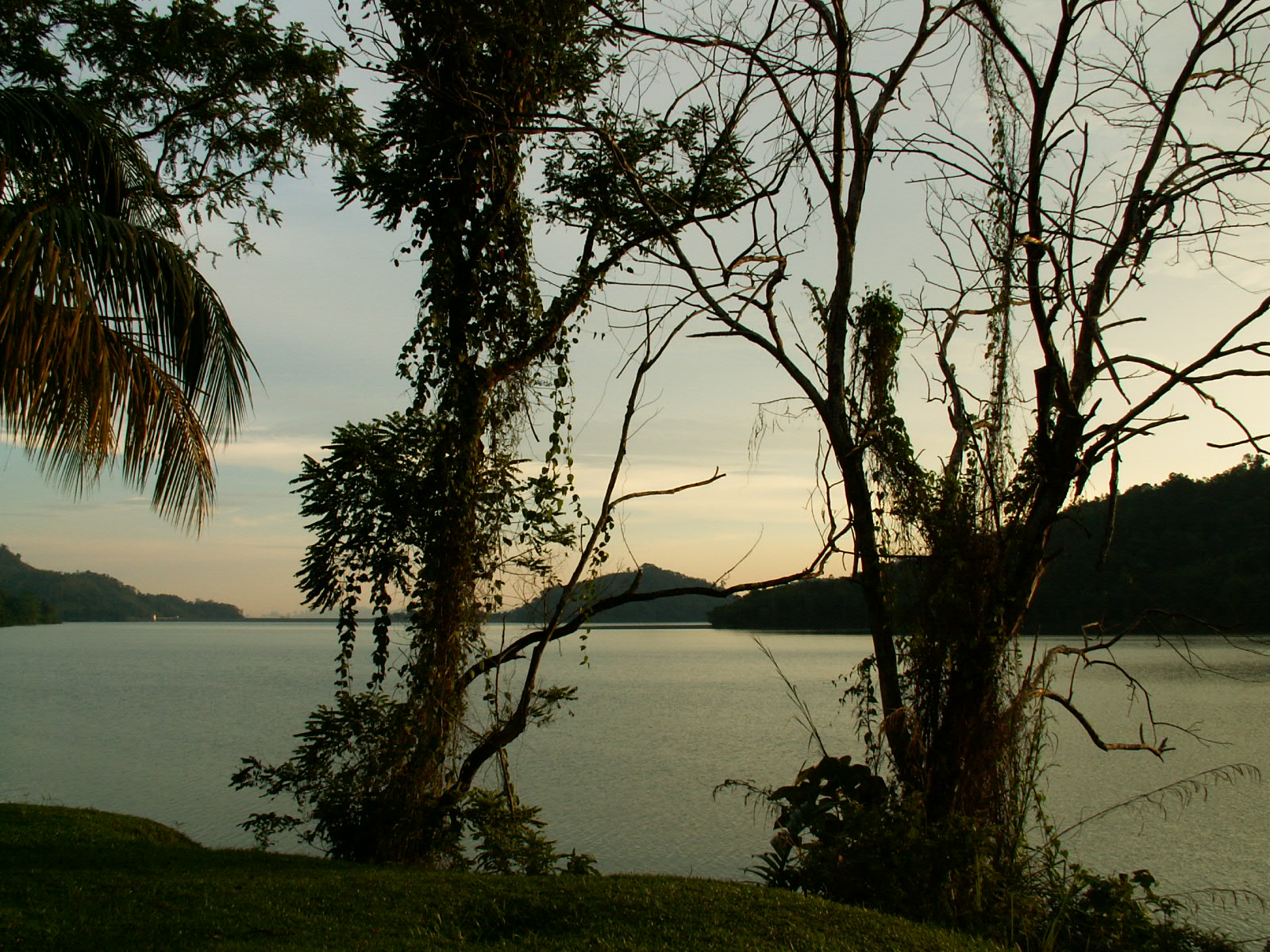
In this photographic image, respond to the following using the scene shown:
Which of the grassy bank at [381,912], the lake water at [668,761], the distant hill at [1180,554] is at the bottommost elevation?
the lake water at [668,761]

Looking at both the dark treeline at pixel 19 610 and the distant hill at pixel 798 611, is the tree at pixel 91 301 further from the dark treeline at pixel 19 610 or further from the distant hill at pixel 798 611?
the dark treeline at pixel 19 610

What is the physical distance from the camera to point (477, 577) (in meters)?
7.18

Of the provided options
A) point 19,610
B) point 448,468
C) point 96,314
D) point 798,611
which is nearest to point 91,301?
point 96,314

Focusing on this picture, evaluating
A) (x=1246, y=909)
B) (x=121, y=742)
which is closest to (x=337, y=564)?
(x=1246, y=909)

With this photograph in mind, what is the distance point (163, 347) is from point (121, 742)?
13572 mm

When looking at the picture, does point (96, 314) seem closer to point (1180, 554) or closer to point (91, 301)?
point (91, 301)

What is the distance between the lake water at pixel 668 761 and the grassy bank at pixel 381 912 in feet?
7.38

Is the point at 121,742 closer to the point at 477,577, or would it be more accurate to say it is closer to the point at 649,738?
the point at 649,738

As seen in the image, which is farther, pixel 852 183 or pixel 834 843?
pixel 852 183

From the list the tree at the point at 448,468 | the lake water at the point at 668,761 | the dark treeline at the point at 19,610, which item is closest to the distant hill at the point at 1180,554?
the lake water at the point at 668,761

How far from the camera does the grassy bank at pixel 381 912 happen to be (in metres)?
4.11

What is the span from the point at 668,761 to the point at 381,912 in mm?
10262

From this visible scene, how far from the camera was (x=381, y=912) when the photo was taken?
462 cm

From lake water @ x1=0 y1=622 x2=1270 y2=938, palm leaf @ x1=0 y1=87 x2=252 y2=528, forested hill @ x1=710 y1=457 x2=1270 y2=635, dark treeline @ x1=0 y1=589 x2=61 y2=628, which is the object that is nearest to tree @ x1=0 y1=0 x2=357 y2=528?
palm leaf @ x1=0 y1=87 x2=252 y2=528
